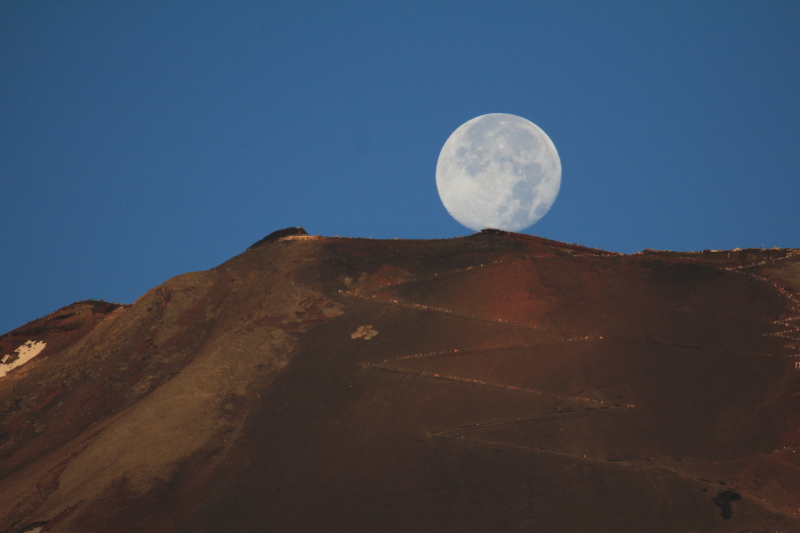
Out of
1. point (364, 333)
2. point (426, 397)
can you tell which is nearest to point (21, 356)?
point (364, 333)

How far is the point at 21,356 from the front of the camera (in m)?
19.8

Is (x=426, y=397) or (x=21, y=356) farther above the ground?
(x=21, y=356)

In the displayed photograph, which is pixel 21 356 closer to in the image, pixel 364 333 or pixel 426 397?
pixel 364 333

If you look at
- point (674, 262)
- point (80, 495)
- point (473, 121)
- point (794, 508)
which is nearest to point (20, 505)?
point (80, 495)

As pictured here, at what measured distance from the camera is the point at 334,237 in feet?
65.9

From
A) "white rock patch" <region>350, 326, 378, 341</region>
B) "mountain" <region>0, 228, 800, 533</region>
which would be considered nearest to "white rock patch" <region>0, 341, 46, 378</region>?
"mountain" <region>0, 228, 800, 533</region>

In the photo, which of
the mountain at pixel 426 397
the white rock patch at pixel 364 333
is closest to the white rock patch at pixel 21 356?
Result: the mountain at pixel 426 397

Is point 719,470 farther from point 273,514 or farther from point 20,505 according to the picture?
point 20,505

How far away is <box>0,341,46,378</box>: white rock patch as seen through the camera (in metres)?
19.5

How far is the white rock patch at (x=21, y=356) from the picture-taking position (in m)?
19.5

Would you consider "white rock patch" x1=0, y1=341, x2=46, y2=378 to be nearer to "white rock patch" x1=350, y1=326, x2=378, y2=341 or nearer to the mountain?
the mountain

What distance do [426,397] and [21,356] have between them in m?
12.6

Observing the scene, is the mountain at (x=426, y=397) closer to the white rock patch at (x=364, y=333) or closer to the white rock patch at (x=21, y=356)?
the white rock patch at (x=364, y=333)

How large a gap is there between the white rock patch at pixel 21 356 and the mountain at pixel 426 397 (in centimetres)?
17
